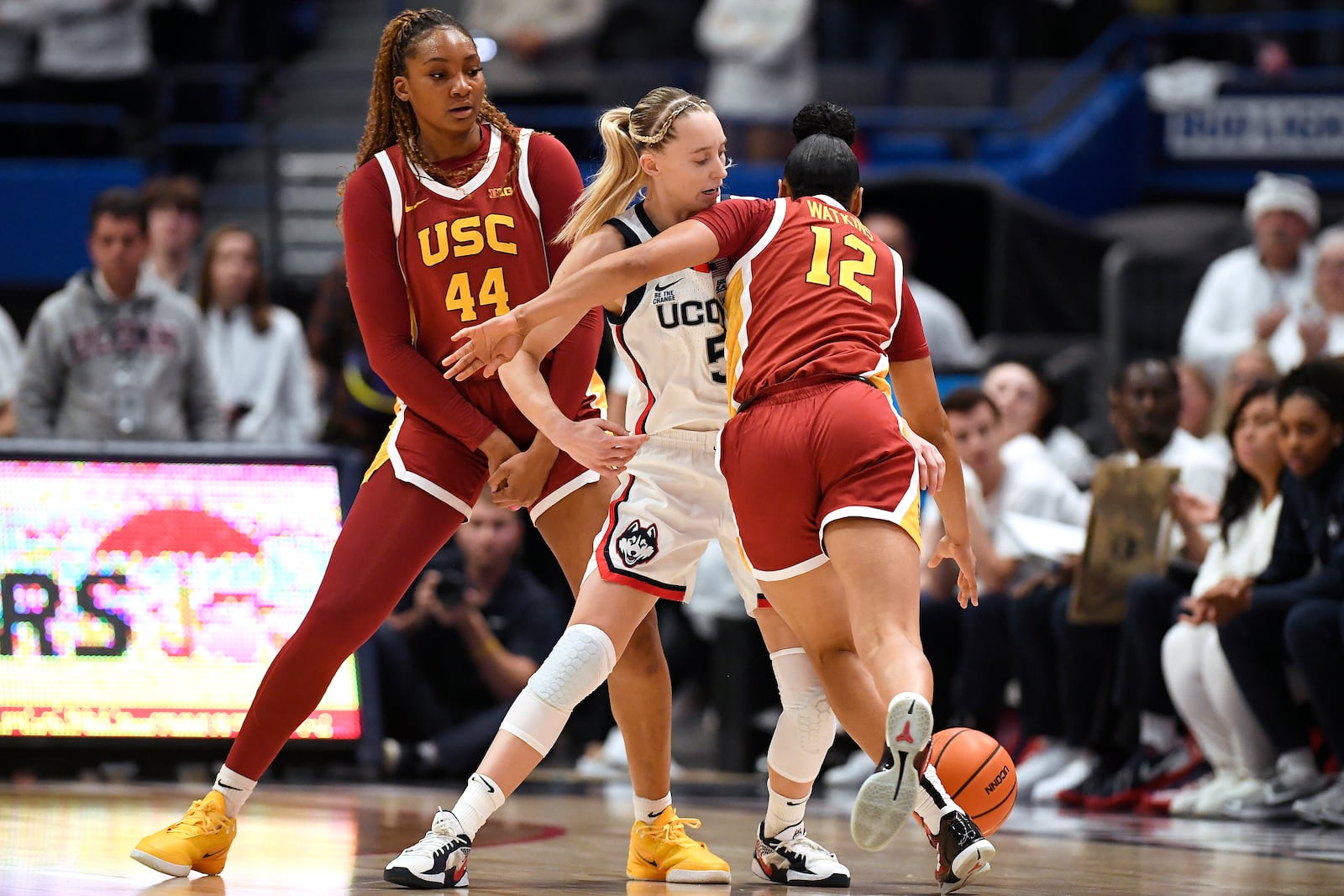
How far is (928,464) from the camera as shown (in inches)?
176

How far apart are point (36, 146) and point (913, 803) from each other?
11015 millimetres

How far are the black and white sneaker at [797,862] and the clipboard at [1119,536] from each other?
2932 mm

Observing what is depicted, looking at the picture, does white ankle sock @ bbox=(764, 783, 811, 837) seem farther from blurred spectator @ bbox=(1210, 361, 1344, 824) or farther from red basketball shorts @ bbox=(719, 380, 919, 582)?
blurred spectator @ bbox=(1210, 361, 1344, 824)

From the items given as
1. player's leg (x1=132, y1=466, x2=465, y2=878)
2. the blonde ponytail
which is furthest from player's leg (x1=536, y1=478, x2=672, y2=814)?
the blonde ponytail

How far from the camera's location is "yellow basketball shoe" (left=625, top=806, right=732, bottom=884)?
488 centimetres

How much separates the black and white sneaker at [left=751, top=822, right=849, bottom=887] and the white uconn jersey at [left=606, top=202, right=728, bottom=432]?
1.09m

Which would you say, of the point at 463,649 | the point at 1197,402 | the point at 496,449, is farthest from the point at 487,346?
the point at 1197,402

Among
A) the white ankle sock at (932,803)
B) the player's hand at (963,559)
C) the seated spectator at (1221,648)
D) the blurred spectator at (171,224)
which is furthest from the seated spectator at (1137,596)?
the blurred spectator at (171,224)

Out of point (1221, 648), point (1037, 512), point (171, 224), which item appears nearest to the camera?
point (1221, 648)

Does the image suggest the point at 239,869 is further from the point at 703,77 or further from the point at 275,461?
the point at 703,77

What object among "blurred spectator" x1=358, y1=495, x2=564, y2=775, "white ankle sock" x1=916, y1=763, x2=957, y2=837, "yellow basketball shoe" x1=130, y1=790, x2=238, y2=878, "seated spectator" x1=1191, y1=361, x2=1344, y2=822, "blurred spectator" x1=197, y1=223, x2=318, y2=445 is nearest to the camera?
"white ankle sock" x1=916, y1=763, x2=957, y2=837

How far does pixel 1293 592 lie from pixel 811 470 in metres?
3.22

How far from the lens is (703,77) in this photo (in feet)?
47.3

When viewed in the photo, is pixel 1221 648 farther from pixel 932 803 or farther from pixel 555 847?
pixel 932 803
